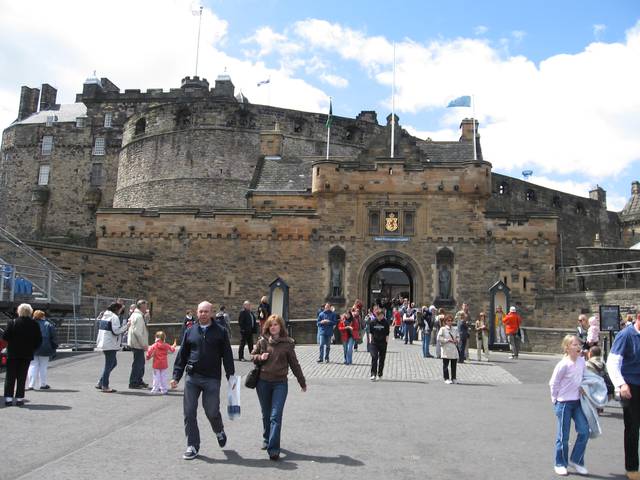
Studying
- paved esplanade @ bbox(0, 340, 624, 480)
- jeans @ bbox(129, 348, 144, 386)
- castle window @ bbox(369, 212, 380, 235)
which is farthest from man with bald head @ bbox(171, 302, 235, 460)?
castle window @ bbox(369, 212, 380, 235)

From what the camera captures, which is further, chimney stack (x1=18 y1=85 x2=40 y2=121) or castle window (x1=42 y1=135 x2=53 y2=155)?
chimney stack (x1=18 y1=85 x2=40 y2=121)

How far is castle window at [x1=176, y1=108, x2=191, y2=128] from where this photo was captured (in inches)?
1663

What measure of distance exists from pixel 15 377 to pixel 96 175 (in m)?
44.2

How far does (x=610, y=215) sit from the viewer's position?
5344 cm

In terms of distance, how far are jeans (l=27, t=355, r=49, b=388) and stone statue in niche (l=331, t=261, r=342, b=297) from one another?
1645 cm

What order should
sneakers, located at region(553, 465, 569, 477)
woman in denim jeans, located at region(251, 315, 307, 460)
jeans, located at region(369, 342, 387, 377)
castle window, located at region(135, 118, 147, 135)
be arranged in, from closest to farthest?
sneakers, located at region(553, 465, 569, 477) < woman in denim jeans, located at region(251, 315, 307, 460) < jeans, located at region(369, 342, 387, 377) < castle window, located at region(135, 118, 147, 135)

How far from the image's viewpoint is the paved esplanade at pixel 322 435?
6.02 m

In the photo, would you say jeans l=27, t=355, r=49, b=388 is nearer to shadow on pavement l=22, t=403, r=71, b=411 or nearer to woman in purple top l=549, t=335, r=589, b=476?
shadow on pavement l=22, t=403, r=71, b=411

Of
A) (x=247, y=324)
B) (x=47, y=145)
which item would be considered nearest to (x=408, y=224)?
(x=247, y=324)

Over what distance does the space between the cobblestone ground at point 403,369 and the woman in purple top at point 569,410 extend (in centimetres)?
647

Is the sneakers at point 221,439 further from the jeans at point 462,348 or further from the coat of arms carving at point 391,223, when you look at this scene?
the coat of arms carving at point 391,223

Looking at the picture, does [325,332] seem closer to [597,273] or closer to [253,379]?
[253,379]

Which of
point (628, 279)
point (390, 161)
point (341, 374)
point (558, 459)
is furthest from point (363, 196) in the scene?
point (558, 459)

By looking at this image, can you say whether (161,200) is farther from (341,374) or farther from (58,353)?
(341,374)
